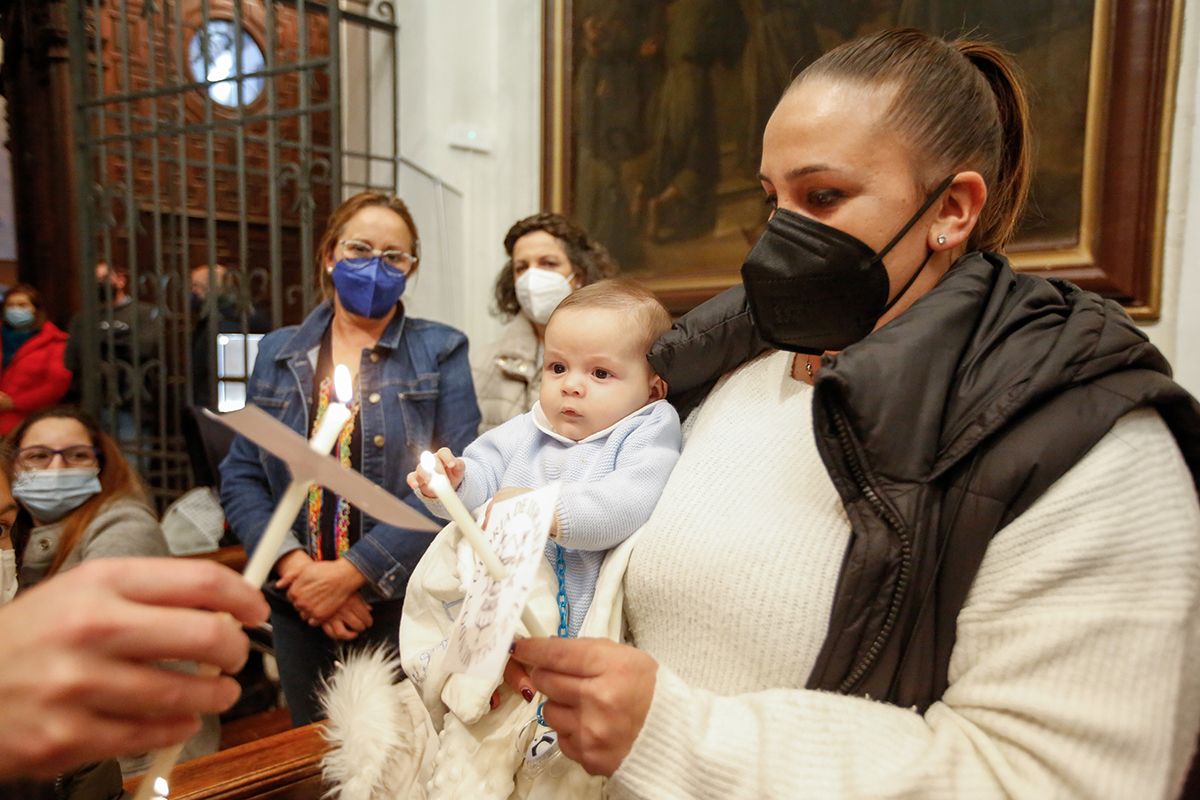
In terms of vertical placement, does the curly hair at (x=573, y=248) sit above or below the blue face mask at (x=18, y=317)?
above

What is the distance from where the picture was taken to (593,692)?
2.61 feet

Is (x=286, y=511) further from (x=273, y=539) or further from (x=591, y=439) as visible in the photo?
(x=591, y=439)

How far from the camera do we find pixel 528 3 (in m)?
3.96

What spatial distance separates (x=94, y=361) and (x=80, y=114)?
123 cm

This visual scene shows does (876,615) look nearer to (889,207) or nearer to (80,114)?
(889,207)

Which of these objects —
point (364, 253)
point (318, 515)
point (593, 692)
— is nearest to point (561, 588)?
point (593, 692)

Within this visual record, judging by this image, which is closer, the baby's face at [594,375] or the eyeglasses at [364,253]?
the baby's face at [594,375]

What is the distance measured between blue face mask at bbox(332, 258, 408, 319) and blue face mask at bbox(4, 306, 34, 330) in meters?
2.81

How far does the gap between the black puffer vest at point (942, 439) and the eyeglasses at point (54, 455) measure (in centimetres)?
227

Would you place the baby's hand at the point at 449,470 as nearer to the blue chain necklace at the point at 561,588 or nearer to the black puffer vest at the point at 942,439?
the blue chain necklace at the point at 561,588

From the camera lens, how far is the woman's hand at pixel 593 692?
0.79 metres

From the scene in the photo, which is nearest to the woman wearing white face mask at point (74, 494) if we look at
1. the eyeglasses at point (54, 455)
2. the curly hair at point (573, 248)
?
the eyeglasses at point (54, 455)

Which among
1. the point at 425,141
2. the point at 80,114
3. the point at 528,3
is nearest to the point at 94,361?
the point at 80,114

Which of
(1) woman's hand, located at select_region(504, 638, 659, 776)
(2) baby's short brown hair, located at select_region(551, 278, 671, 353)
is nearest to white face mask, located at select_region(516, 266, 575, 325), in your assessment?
(2) baby's short brown hair, located at select_region(551, 278, 671, 353)
